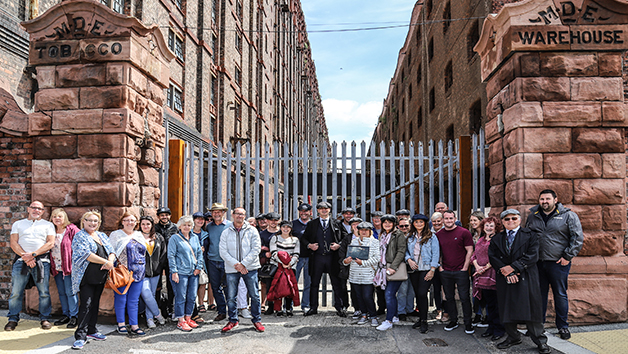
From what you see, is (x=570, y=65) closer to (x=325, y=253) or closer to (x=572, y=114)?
(x=572, y=114)

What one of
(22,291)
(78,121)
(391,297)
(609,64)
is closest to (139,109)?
(78,121)

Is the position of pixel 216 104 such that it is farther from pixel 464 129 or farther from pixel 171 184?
pixel 171 184

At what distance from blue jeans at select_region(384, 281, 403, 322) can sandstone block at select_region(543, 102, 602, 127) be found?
3157mm

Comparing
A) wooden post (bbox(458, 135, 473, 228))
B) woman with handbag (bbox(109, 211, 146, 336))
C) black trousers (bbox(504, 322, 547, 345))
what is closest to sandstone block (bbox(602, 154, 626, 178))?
wooden post (bbox(458, 135, 473, 228))

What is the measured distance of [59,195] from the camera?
6.45m

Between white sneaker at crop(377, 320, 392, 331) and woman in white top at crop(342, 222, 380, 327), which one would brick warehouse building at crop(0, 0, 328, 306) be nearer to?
woman in white top at crop(342, 222, 380, 327)

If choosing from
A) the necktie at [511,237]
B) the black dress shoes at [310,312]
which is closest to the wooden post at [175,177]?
the black dress shoes at [310,312]

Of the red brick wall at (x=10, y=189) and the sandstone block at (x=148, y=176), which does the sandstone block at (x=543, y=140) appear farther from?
the red brick wall at (x=10, y=189)

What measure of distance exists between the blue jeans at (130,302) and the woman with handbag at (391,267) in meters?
3.28

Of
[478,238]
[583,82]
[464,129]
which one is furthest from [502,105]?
[464,129]

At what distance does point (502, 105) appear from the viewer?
6824mm

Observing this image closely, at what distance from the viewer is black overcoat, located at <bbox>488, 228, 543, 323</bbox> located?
5039 millimetres

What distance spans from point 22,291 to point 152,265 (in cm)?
174

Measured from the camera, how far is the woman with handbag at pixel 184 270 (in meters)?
6.09
